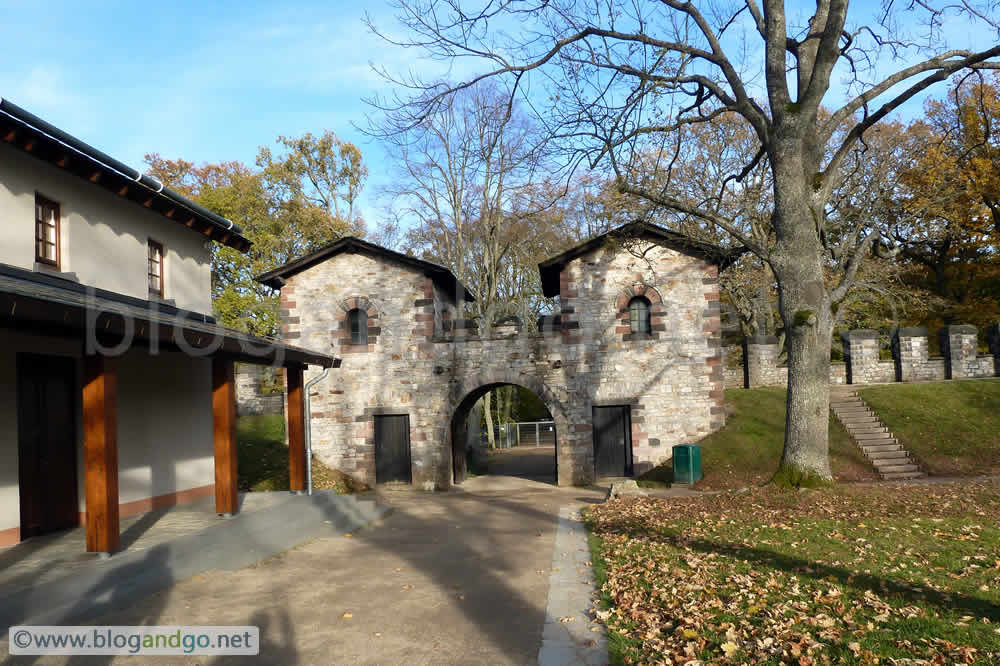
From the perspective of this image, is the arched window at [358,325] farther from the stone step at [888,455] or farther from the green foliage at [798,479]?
the stone step at [888,455]

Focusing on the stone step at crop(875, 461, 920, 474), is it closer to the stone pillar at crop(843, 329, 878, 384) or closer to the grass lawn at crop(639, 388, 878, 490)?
the grass lawn at crop(639, 388, 878, 490)

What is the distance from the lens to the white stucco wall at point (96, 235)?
373 inches

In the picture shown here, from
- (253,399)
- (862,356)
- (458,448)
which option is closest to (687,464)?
(458,448)

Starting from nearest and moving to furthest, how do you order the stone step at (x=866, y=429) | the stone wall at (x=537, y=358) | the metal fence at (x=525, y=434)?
the stone step at (x=866, y=429), the stone wall at (x=537, y=358), the metal fence at (x=525, y=434)

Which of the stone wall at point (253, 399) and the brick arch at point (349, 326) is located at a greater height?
the brick arch at point (349, 326)

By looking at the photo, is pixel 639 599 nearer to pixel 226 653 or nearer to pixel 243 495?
pixel 226 653

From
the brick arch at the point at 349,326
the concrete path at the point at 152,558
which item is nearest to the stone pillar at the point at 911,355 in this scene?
the brick arch at the point at 349,326

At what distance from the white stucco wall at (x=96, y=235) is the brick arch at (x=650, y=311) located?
10.3 meters

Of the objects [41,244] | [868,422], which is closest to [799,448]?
[868,422]

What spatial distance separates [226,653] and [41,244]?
733 centimetres

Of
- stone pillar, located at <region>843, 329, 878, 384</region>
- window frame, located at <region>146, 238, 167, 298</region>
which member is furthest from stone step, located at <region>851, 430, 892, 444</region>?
window frame, located at <region>146, 238, 167, 298</region>

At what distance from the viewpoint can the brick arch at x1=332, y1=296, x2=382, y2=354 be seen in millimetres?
19688

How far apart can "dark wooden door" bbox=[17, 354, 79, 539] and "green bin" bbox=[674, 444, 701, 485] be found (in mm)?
12155

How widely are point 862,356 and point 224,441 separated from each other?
18107 mm
